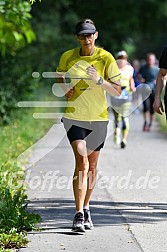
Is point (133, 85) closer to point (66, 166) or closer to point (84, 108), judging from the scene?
point (66, 166)

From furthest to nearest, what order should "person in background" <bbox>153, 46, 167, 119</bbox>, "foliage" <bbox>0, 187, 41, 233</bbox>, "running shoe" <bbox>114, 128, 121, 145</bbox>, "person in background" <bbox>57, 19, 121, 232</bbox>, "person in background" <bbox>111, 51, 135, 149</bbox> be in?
"running shoe" <bbox>114, 128, 121, 145</bbox> < "person in background" <bbox>111, 51, 135, 149</bbox> < "person in background" <bbox>153, 46, 167, 119</bbox> < "person in background" <bbox>57, 19, 121, 232</bbox> < "foliage" <bbox>0, 187, 41, 233</bbox>

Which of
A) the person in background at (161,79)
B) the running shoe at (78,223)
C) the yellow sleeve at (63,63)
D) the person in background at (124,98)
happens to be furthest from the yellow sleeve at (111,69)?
the person in background at (124,98)

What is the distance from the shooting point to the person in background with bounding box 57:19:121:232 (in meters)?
8.13

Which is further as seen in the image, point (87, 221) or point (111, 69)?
point (87, 221)

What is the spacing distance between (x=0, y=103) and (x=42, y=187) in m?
8.45

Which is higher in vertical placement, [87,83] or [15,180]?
[87,83]

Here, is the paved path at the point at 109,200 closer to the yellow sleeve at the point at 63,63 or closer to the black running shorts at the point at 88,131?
the black running shorts at the point at 88,131

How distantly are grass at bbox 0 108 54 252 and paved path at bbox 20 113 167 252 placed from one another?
0.15 metres

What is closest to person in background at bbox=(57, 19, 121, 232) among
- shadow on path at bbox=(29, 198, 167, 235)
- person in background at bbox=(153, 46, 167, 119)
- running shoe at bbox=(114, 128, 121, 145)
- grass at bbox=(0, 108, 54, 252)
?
shadow on path at bbox=(29, 198, 167, 235)

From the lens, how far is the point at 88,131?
8.28 m

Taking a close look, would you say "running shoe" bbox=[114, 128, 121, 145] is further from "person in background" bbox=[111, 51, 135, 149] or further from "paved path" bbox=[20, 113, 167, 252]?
"paved path" bbox=[20, 113, 167, 252]

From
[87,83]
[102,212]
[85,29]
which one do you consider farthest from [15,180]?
[85,29]

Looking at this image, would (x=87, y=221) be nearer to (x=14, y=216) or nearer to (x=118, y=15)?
(x=14, y=216)

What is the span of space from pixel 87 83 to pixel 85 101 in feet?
0.59
